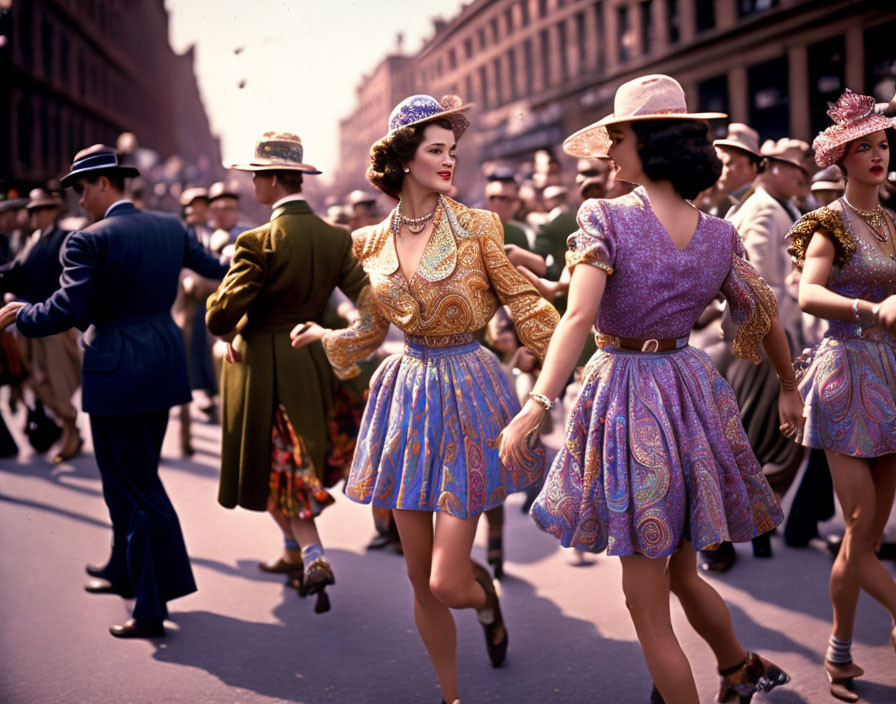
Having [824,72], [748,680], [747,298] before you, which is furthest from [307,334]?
[824,72]

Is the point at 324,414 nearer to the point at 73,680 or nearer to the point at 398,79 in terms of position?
the point at 73,680

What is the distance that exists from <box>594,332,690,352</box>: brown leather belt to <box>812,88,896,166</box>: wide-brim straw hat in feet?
3.92

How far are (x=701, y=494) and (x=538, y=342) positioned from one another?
3.11 ft

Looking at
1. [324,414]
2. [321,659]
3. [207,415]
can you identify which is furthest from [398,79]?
[321,659]

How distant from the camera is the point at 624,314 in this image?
2.96 m

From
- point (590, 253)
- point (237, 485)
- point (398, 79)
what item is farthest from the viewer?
point (398, 79)

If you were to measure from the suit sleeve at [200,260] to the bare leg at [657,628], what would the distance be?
3108 mm

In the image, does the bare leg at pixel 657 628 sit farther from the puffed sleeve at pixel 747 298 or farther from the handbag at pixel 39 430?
the handbag at pixel 39 430

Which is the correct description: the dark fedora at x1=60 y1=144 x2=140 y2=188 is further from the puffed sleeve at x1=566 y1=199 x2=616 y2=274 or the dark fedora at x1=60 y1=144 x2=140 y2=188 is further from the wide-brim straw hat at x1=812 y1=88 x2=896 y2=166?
the wide-brim straw hat at x1=812 y1=88 x2=896 y2=166

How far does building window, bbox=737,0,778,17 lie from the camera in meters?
17.7

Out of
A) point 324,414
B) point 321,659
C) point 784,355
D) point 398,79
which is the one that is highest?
point 398,79

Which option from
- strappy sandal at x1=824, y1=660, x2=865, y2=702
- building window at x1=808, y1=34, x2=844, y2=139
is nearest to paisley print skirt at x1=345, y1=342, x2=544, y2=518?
strappy sandal at x1=824, y1=660, x2=865, y2=702

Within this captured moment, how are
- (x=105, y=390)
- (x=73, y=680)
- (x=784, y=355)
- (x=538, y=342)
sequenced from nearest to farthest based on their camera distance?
(x=784, y=355) → (x=538, y=342) → (x=73, y=680) → (x=105, y=390)

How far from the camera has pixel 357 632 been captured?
4.48 meters
